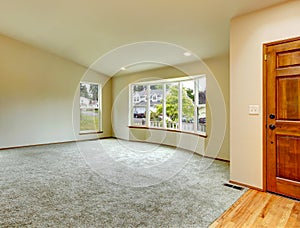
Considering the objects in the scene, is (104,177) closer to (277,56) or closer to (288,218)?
(288,218)

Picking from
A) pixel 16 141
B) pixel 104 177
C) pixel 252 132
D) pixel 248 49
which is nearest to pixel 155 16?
pixel 248 49

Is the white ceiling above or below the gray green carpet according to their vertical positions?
above

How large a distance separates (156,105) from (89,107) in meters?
2.37

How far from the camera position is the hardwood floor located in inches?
76.2

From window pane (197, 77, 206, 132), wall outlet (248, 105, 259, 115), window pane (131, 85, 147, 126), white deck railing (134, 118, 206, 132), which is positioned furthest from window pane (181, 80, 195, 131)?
wall outlet (248, 105, 259, 115)

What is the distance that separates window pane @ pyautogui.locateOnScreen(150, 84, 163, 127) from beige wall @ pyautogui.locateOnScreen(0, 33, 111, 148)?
242 centimetres

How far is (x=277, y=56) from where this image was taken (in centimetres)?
254

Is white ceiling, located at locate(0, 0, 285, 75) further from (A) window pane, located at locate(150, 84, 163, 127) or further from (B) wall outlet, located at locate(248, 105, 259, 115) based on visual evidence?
(A) window pane, located at locate(150, 84, 163, 127)

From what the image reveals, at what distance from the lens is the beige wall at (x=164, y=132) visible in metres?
4.25

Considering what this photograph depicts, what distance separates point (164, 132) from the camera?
19.1 feet

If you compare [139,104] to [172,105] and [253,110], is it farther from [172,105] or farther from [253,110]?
[253,110]

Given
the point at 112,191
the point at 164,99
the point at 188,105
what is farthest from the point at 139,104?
the point at 112,191

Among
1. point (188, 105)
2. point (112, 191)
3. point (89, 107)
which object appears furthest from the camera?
point (89, 107)

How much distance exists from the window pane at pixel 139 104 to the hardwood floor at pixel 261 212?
14.4 ft
